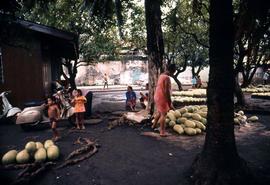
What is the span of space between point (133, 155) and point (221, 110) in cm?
247

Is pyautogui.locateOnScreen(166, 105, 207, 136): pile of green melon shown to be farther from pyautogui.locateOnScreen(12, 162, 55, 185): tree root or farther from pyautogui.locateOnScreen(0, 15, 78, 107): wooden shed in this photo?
pyautogui.locateOnScreen(0, 15, 78, 107): wooden shed

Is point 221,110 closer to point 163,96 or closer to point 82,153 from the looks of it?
point 82,153

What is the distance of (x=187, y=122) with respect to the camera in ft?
27.7

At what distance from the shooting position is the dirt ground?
193 inches

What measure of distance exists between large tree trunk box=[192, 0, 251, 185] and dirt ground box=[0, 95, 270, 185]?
414 mm

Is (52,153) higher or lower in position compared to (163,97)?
lower

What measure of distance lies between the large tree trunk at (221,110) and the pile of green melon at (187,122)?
344cm

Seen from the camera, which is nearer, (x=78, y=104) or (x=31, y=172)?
(x=31, y=172)

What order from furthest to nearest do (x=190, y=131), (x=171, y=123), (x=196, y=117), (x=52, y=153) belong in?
(x=196, y=117) < (x=171, y=123) < (x=190, y=131) < (x=52, y=153)

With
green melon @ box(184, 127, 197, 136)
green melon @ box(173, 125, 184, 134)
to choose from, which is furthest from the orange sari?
green melon @ box(184, 127, 197, 136)

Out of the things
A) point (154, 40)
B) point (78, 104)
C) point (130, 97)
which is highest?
point (154, 40)

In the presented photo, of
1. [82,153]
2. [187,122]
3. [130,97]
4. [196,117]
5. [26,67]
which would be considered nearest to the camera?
[82,153]

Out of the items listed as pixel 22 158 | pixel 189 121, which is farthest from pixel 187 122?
pixel 22 158

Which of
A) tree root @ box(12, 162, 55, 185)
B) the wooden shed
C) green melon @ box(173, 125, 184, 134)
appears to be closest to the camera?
tree root @ box(12, 162, 55, 185)
